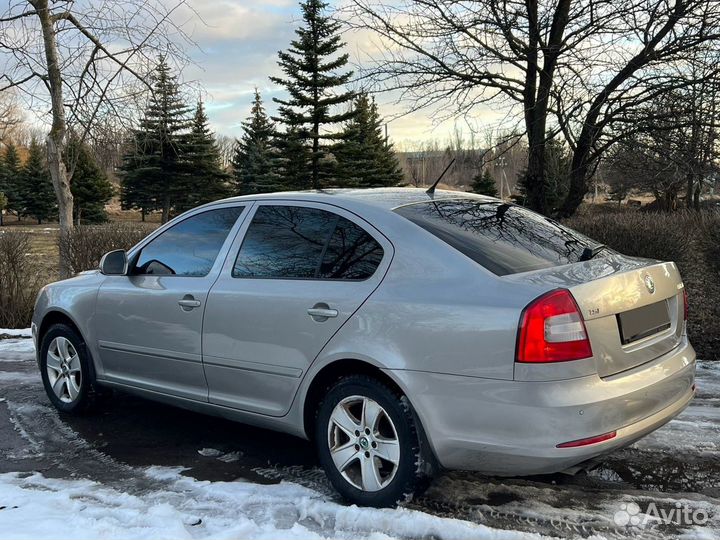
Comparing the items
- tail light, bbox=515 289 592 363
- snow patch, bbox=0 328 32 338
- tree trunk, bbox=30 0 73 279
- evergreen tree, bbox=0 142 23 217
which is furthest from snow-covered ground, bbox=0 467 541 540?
evergreen tree, bbox=0 142 23 217

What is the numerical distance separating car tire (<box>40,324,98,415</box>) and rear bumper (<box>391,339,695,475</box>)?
284 cm

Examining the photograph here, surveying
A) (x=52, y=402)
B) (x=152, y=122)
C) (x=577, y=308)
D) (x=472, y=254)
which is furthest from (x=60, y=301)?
(x=152, y=122)

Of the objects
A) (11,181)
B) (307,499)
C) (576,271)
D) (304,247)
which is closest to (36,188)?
(11,181)

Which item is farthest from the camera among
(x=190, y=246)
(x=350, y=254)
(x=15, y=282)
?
(x=15, y=282)

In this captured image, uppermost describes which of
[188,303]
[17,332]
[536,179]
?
[536,179]

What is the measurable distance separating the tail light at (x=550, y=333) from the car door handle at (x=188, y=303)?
2058mm

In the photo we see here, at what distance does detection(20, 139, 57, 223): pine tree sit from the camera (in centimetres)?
4641

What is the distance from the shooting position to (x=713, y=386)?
5.29 m

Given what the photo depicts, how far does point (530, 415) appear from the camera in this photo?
2.71m

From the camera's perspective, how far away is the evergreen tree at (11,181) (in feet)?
160

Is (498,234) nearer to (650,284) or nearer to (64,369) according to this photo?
(650,284)

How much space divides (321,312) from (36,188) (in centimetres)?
4972

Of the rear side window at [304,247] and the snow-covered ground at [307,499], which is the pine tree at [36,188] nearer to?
the snow-covered ground at [307,499]
